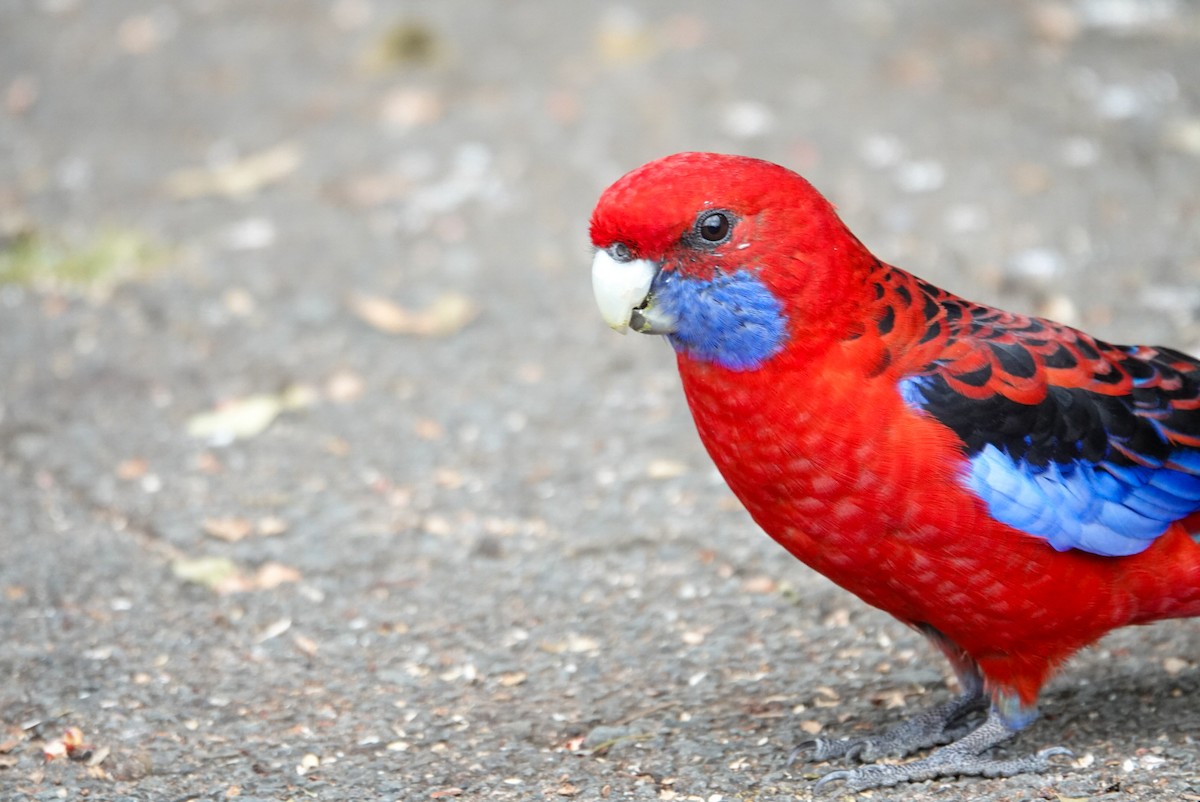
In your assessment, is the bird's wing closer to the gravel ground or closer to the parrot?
the parrot

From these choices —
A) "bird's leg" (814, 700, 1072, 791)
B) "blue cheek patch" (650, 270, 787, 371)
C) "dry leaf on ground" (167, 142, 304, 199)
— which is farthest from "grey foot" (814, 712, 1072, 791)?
"dry leaf on ground" (167, 142, 304, 199)

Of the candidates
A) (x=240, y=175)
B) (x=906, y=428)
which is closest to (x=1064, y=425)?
(x=906, y=428)

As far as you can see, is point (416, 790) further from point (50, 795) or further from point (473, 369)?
point (473, 369)

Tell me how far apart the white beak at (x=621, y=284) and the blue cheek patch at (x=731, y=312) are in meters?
0.03

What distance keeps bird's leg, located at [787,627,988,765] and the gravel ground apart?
0.14 metres

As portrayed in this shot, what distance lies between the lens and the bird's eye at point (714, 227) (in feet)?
9.37

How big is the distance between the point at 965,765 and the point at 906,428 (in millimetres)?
867

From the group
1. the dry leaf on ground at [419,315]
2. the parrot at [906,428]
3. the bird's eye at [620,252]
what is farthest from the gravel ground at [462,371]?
the bird's eye at [620,252]

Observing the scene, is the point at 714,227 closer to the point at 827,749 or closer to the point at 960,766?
the point at 827,749

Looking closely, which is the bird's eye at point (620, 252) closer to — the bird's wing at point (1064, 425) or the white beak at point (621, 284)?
the white beak at point (621, 284)

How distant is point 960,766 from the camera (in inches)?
125

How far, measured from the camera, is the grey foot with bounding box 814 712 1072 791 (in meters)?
3.11

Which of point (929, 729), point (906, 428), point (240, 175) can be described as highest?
point (906, 428)

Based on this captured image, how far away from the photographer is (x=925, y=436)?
2.88 metres
